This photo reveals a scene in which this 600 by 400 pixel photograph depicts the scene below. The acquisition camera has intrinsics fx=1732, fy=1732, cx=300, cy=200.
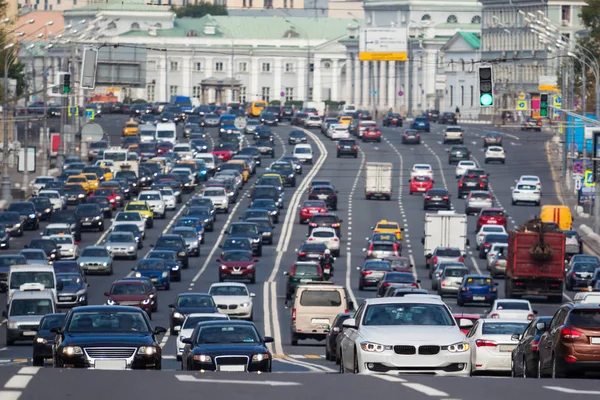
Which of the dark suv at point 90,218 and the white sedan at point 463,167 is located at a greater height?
the white sedan at point 463,167

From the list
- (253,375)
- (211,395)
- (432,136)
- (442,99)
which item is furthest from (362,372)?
(442,99)

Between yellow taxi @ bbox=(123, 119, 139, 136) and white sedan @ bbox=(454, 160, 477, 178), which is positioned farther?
yellow taxi @ bbox=(123, 119, 139, 136)

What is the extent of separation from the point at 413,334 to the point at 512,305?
19826 mm

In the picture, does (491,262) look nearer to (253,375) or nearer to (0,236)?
(0,236)

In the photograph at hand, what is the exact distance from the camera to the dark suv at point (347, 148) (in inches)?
4299

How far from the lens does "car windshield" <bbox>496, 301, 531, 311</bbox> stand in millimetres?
41375

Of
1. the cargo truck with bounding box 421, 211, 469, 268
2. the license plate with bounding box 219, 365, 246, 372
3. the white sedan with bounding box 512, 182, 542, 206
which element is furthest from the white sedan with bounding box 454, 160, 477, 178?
the license plate with bounding box 219, 365, 246, 372

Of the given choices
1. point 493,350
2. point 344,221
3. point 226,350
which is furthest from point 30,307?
point 344,221

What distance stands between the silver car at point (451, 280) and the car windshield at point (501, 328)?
75.9ft

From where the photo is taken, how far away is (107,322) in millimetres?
24906

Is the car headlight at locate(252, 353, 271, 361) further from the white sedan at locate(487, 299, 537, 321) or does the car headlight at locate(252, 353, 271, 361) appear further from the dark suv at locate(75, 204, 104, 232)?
the dark suv at locate(75, 204, 104, 232)

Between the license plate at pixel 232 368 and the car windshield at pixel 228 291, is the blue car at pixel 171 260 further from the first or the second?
the license plate at pixel 232 368

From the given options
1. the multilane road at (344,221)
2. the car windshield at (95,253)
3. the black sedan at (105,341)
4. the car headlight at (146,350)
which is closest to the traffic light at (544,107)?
the multilane road at (344,221)

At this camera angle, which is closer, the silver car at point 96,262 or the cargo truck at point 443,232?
the silver car at point 96,262
